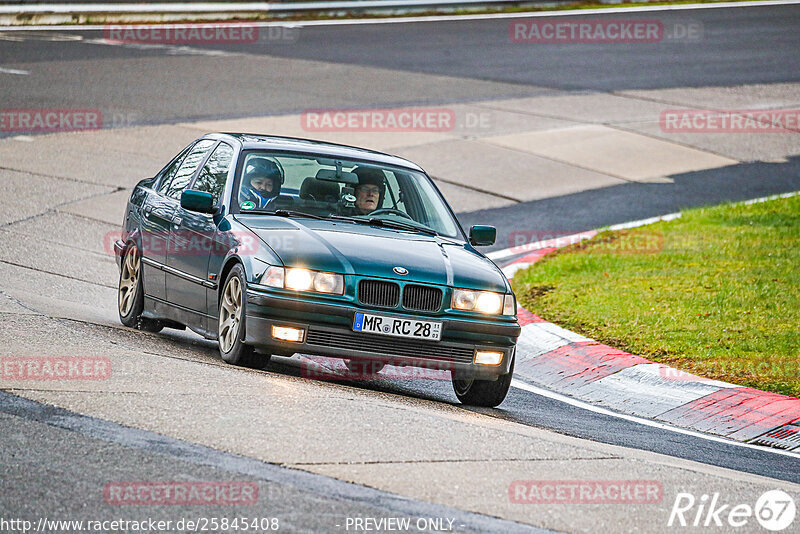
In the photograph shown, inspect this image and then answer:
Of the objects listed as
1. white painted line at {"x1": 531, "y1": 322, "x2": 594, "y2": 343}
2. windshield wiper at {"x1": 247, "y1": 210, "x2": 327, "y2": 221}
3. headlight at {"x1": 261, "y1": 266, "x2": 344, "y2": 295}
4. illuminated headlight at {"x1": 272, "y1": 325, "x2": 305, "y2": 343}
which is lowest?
white painted line at {"x1": 531, "y1": 322, "x2": 594, "y2": 343}

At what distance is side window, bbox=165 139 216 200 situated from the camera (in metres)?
9.60

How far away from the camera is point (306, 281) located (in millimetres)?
7668

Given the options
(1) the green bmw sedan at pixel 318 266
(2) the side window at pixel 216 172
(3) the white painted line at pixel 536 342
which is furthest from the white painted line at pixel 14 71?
(3) the white painted line at pixel 536 342

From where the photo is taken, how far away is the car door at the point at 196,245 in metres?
8.58

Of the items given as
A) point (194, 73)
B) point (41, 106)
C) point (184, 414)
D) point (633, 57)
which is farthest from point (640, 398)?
point (633, 57)

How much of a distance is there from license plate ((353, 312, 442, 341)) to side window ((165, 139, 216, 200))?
8.14 ft

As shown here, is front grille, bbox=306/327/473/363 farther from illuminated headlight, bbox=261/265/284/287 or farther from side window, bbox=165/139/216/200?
side window, bbox=165/139/216/200

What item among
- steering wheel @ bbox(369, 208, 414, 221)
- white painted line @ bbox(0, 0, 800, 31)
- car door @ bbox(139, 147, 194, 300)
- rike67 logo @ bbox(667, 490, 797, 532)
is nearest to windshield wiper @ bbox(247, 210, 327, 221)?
steering wheel @ bbox(369, 208, 414, 221)

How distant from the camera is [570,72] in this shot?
1065 inches

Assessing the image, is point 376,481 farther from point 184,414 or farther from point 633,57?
point 633,57

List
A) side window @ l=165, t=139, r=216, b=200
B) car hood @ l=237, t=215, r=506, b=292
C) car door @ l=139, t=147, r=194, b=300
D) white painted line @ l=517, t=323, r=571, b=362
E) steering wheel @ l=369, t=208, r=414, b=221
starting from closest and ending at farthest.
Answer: car hood @ l=237, t=215, r=506, b=292 → steering wheel @ l=369, t=208, r=414, b=221 → car door @ l=139, t=147, r=194, b=300 → side window @ l=165, t=139, r=216, b=200 → white painted line @ l=517, t=323, r=571, b=362

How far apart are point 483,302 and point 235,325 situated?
1.57 metres

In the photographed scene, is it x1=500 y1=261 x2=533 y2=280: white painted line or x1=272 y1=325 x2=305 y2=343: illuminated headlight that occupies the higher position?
x1=272 y1=325 x2=305 y2=343: illuminated headlight

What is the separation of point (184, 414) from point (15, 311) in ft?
9.60
